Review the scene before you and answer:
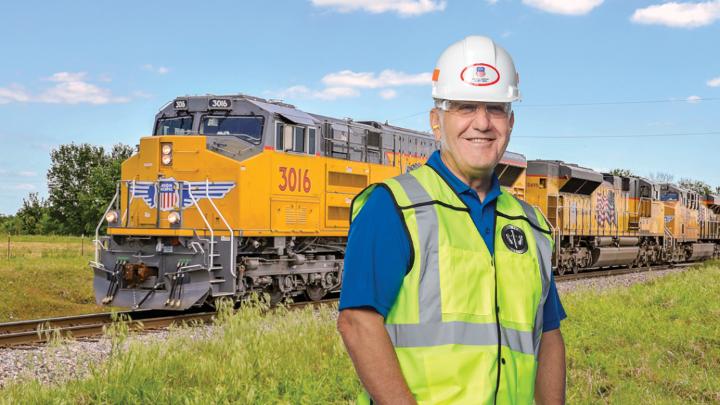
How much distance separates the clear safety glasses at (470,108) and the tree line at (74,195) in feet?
197

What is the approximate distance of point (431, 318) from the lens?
2227mm

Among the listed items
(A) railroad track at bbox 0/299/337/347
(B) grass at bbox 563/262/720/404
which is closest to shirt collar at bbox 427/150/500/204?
(B) grass at bbox 563/262/720/404

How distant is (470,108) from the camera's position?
2533mm

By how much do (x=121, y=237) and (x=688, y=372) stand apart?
30.5 feet

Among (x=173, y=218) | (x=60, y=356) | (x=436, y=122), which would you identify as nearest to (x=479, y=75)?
(x=436, y=122)

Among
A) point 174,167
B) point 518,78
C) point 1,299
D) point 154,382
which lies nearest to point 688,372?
point 154,382

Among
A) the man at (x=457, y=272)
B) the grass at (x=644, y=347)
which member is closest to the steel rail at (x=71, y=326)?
the grass at (x=644, y=347)

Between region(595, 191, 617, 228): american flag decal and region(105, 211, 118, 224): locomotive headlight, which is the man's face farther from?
region(595, 191, 617, 228): american flag decal

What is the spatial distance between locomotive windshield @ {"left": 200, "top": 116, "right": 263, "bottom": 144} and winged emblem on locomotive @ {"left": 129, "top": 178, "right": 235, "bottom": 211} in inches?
39.1

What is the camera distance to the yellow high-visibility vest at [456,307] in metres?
2.22

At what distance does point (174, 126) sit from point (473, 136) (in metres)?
11.8

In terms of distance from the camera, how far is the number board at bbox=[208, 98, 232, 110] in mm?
13180

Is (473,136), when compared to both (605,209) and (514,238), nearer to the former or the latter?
(514,238)

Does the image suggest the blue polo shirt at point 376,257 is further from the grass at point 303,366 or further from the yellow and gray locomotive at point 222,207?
the yellow and gray locomotive at point 222,207
